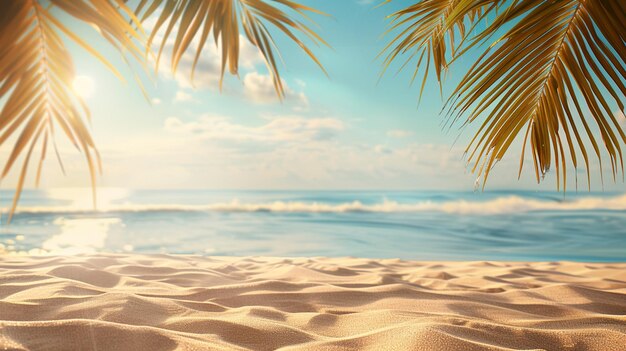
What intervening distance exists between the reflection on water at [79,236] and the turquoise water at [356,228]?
16 mm

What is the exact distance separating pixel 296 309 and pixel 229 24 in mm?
820

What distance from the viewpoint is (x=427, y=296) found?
1.45m

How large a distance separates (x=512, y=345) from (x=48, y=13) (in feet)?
3.29

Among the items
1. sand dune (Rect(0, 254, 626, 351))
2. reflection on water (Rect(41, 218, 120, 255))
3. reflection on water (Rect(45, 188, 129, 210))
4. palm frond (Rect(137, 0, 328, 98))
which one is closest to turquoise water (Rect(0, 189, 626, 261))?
reflection on water (Rect(41, 218, 120, 255))

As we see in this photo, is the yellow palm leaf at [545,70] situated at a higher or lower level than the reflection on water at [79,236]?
higher

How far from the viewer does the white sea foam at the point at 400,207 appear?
29.3ft

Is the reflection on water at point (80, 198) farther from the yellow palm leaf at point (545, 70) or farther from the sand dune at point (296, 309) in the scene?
the yellow palm leaf at point (545, 70)

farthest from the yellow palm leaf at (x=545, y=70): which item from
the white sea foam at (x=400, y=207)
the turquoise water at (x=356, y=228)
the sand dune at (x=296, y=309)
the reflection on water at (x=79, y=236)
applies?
the white sea foam at (x=400, y=207)

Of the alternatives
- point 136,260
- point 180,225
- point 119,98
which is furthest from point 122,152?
point 136,260

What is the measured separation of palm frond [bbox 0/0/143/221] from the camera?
524 millimetres

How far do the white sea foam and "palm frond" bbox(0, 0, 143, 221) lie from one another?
8.81 m

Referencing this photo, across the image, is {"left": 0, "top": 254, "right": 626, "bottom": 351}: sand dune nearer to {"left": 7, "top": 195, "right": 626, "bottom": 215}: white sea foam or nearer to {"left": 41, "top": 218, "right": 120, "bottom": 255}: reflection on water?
{"left": 41, "top": 218, "right": 120, "bottom": 255}: reflection on water

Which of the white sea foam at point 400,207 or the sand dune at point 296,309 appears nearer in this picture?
the sand dune at point 296,309

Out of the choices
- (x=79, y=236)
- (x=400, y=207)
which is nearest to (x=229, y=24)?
(x=79, y=236)
